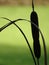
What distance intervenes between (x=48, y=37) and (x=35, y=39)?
2.22 m

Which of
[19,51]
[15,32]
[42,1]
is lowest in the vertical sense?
[42,1]

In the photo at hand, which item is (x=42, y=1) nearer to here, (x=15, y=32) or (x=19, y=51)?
(x=15, y=32)

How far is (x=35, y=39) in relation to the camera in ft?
1.92

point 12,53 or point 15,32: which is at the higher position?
point 12,53

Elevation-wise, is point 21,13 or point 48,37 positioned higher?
point 48,37

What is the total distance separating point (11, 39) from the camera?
2.84 meters

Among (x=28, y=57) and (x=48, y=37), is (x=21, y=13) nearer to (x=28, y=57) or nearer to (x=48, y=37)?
(x=48, y=37)

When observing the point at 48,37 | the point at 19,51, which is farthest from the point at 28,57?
the point at 48,37

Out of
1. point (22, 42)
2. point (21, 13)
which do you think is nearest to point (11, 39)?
point (22, 42)

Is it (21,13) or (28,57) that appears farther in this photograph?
(21,13)

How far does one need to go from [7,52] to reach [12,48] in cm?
16

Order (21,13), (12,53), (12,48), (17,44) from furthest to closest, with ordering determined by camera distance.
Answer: (21,13) < (17,44) < (12,48) < (12,53)

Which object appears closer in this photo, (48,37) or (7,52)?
(7,52)

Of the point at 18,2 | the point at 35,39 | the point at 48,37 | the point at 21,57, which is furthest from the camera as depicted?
the point at 18,2
